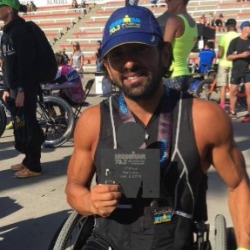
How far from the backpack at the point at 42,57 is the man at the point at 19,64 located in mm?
63

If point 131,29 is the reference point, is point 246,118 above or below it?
below

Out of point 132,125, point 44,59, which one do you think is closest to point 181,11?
point 44,59

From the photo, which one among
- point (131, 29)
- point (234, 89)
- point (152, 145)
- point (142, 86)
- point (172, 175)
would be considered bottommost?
point (234, 89)

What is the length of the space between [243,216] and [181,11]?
8.35 feet

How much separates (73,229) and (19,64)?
2.37 m

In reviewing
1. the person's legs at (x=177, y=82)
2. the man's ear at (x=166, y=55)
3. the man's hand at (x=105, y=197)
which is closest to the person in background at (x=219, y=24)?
the person's legs at (x=177, y=82)

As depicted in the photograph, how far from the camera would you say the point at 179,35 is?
393cm

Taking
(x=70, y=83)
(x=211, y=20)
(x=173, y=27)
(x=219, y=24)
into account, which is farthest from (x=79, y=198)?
(x=211, y=20)

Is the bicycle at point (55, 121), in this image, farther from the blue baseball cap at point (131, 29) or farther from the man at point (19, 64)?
the blue baseball cap at point (131, 29)

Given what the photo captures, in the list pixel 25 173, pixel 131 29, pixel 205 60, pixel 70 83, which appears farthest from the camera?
pixel 205 60

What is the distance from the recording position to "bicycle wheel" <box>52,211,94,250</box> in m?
1.84

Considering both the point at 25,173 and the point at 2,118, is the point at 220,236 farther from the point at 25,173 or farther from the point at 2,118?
the point at 2,118

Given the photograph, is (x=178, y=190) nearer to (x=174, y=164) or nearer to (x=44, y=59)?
(x=174, y=164)

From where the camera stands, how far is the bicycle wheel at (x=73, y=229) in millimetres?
1840
